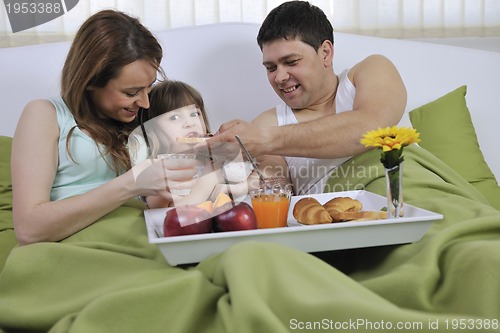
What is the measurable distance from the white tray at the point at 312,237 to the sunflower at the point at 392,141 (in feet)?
0.40

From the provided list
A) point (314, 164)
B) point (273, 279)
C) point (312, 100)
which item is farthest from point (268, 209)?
point (312, 100)

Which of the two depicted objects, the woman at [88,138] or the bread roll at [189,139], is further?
the bread roll at [189,139]

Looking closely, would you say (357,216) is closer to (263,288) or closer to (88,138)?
(263,288)

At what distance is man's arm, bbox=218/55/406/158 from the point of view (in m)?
1.81

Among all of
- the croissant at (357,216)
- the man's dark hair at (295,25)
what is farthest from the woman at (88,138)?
the man's dark hair at (295,25)

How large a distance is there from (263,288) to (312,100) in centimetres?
128

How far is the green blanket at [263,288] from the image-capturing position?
936mm

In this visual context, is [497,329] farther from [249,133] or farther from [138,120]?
[138,120]

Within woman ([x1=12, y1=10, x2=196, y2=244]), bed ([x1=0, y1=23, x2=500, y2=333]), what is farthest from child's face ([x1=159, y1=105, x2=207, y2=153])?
bed ([x1=0, y1=23, x2=500, y2=333])

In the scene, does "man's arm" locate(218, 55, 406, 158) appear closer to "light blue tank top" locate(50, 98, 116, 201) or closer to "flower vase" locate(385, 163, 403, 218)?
"light blue tank top" locate(50, 98, 116, 201)

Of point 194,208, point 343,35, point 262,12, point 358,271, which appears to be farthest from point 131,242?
point 262,12

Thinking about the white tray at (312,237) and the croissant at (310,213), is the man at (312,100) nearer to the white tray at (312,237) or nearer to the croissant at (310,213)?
the croissant at (310,213)

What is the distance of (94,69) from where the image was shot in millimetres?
1658

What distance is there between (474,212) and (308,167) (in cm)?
70
